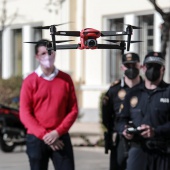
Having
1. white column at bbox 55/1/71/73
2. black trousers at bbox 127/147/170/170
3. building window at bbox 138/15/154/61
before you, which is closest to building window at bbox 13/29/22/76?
white column at bbox 55/1/71/73

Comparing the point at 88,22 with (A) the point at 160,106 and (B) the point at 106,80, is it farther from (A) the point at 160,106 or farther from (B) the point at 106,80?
(A) the point at 160,106

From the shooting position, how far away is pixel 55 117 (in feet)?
21.1

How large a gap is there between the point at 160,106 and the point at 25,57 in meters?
17.3

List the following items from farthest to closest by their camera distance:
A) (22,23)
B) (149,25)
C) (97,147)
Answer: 1. (22,23)
2. (149,25)
3. (97,147)

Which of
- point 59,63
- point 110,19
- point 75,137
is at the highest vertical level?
point 110,19

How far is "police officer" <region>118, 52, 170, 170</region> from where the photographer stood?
20.6 feet

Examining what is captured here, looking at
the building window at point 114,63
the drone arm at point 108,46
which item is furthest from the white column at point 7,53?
the drone arm at point 108,46

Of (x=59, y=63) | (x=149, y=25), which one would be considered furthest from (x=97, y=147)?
(x=59, y=63)

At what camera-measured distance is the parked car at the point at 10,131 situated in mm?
13172

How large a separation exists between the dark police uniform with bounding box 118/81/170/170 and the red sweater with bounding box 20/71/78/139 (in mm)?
645

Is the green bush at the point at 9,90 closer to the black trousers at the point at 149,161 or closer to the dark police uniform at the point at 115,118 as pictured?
the dark police uniform at the point at 115,118

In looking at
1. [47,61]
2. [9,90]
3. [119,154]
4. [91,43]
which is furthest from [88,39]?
[9,90]

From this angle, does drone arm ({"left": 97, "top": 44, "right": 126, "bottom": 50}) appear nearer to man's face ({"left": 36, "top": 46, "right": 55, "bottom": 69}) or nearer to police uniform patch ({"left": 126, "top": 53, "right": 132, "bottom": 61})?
man's face ({"left": 36, "top": 46, "right": 55, "bottom": 69})

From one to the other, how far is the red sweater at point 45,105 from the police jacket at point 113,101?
115cm
